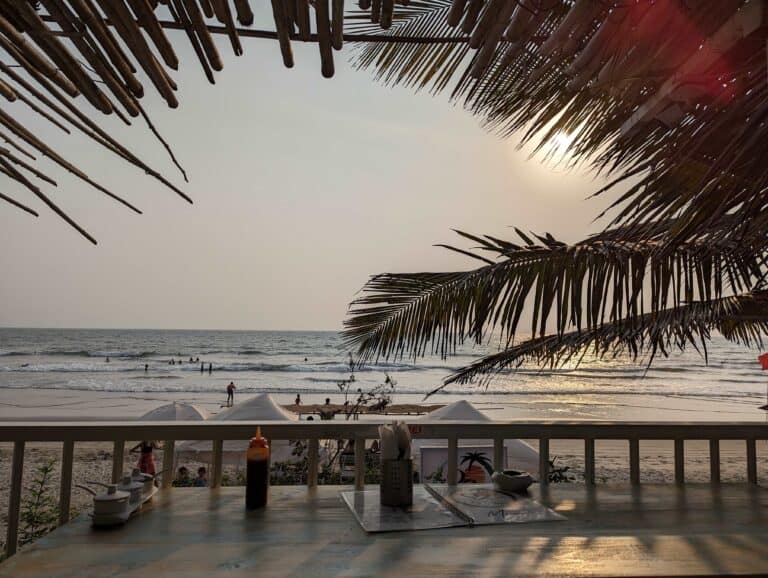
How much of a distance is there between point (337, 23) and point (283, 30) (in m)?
0.06

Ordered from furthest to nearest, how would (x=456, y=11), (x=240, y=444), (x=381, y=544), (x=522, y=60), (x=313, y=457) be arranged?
(x=240, y=444)
(x=313, y=457)
(x=522, y=60)
(x=381, y=544)
(x=456, y=11)

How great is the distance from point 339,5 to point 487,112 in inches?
48.4

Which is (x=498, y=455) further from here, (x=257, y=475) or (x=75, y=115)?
(x=75, y=115)

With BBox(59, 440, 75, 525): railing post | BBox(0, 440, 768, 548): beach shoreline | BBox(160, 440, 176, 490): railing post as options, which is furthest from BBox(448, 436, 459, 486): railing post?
BBox(0, 440, 768, 548): beach shoreline

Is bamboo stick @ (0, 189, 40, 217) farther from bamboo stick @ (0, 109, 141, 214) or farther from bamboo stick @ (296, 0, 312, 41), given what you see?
bamboo stick @ (296, 0, 312, 41)

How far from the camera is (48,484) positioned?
7.10 meters

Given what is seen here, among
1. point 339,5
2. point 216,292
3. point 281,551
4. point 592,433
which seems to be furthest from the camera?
point 216,292

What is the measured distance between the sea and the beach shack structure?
7.31m

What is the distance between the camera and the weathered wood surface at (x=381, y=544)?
3.63 ft

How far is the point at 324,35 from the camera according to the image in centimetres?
65

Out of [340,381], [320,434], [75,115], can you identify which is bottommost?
[340,381]

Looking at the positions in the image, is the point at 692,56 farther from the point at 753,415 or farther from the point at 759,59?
the point at 753,415

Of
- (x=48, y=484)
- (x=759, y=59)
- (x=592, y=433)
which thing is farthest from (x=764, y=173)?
(x=48, y=484)

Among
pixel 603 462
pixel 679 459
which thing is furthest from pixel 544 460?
pixel 603 462
